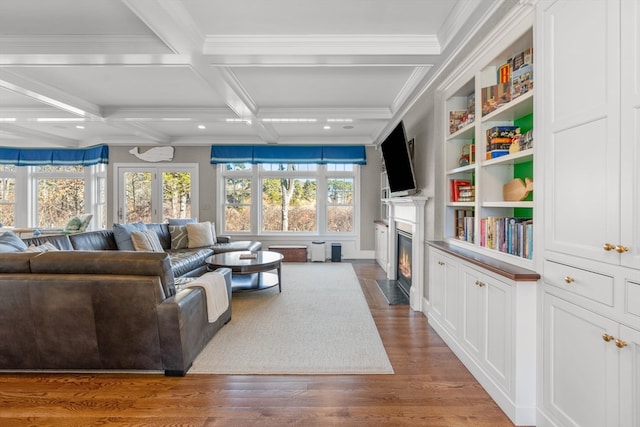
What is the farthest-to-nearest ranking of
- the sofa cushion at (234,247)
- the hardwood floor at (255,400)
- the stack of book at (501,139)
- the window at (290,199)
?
the window at (290,199)
the sofa cushion at (234,247)
the stack of book at (501,139)
the hardwood floor at (255,400)

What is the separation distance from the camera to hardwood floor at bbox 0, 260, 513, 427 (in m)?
1.74

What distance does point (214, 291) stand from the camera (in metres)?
2.62

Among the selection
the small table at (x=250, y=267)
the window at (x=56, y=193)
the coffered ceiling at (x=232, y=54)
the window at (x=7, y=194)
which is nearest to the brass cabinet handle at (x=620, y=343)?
the coffered ceiling at (x=232, y=54)

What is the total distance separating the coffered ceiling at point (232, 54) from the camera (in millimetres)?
2252

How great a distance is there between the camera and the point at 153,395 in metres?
1.95

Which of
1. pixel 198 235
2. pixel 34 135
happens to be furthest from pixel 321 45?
pixel 34 135

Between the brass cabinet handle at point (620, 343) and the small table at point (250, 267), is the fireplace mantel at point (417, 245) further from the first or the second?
the brass cabinet handle at point (620, 343)

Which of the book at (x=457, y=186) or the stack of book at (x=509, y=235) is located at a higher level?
the book at (x=457, y=186)

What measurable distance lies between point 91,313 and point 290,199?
4.85 metres

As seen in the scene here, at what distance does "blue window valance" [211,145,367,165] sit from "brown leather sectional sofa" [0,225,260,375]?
4541 mm

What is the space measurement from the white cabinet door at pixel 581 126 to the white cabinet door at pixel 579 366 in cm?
30

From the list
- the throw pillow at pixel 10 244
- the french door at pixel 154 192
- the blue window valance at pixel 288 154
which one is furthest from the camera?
the french door at pixel 154 192

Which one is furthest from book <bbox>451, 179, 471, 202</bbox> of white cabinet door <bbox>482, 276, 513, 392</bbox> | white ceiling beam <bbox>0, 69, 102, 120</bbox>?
white ceiling beam <bbox>0, 69, 102, 120</bbox>

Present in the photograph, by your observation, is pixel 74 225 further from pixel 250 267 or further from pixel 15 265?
pixel 15 265
